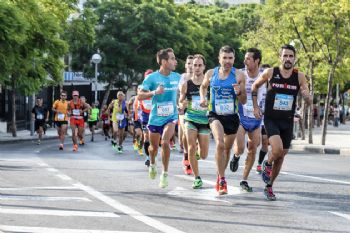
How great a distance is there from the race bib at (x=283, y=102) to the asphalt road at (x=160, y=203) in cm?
110

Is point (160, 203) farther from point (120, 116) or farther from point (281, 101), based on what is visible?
point (120, 116)

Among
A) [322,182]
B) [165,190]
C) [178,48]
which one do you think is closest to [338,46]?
[322,182]

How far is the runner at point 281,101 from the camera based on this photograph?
11180 mm

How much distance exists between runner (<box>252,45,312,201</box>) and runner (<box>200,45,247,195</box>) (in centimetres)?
51

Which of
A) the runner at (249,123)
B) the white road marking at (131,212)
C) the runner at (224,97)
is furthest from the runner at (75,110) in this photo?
the runner at (224,97)

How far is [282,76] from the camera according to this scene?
1127 centimetres

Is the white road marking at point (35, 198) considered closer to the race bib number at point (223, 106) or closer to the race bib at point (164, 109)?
the race bib number at point (223, 106)

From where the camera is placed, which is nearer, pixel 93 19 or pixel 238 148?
pixel 238 148

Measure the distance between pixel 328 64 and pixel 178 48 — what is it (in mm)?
26605

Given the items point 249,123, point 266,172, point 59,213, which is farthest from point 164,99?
point 59,213

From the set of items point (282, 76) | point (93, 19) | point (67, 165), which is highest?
point (93, 19)

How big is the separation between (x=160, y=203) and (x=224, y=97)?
6.27ft

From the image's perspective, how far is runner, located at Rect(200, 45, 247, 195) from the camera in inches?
462

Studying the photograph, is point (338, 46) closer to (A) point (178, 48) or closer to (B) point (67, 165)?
(B) point (67, 165)
